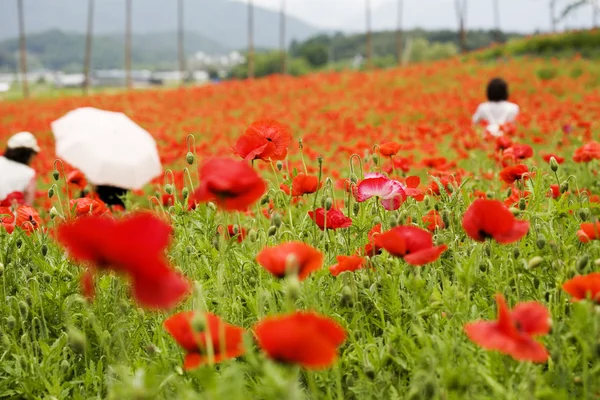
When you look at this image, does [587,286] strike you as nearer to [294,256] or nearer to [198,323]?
[294,256]

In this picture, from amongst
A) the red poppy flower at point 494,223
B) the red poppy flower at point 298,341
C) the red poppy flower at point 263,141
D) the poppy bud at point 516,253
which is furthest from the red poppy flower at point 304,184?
the red poppy flower at point 298,341

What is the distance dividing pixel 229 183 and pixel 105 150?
402cm

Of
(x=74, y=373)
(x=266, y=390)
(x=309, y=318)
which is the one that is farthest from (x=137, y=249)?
(x=74, y=373)

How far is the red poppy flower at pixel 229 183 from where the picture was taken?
144 centimetres

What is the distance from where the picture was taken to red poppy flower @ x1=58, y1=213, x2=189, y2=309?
1014mm

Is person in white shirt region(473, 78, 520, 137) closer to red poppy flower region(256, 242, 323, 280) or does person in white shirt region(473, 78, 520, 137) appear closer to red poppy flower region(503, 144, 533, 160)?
red poppy flower region(503, 144, 533, 160)

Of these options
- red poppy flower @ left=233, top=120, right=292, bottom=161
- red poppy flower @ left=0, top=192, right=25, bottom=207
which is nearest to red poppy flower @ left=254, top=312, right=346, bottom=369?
red poppy flower @ left=233, top=120, right=292, bottom=161

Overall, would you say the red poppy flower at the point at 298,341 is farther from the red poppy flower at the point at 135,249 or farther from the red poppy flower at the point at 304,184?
the red poppy flower at the point at 304,184

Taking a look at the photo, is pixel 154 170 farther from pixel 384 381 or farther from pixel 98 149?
pixel 384 381

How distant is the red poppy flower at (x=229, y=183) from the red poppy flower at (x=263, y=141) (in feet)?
2.21

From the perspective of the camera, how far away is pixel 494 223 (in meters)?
1.59

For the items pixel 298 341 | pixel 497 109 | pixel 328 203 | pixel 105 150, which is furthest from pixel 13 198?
pixel 497 109

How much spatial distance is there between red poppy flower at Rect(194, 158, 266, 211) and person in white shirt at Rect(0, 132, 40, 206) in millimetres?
4502

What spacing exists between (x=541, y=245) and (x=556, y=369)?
54cm
